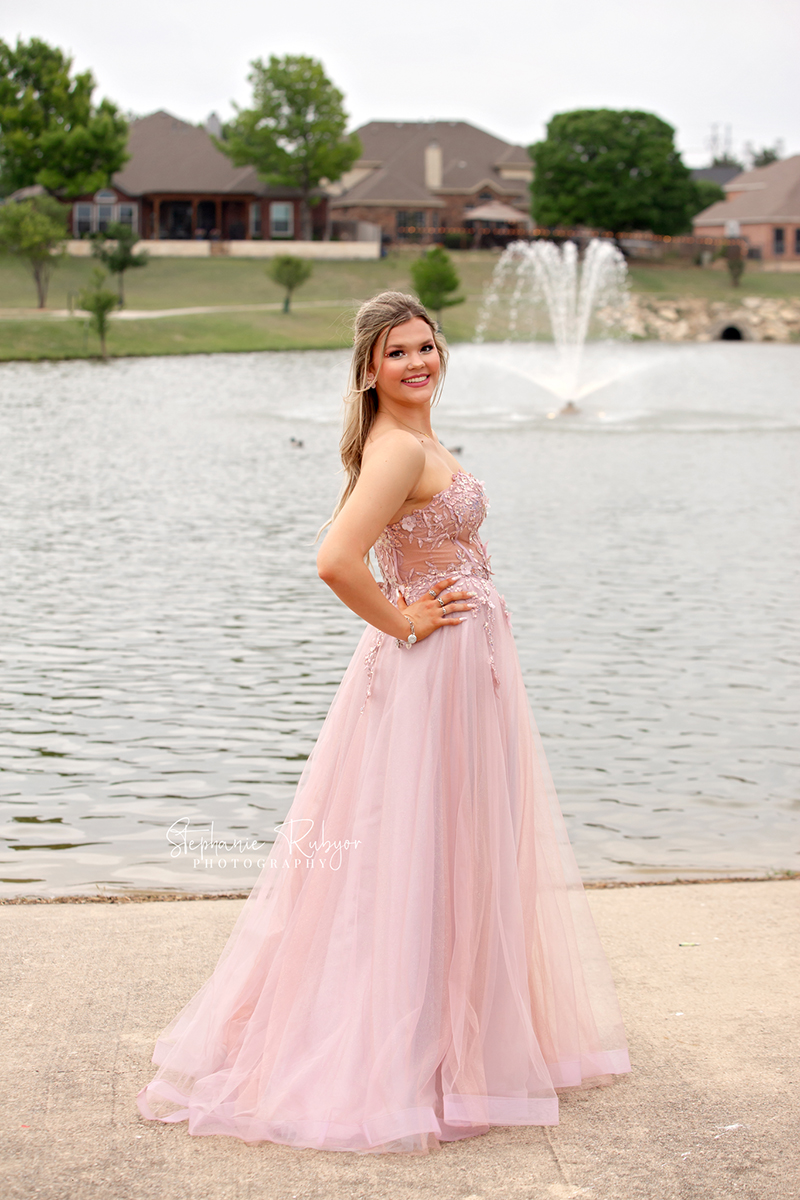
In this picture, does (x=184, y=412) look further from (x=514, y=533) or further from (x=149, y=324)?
(x=149, y=324)

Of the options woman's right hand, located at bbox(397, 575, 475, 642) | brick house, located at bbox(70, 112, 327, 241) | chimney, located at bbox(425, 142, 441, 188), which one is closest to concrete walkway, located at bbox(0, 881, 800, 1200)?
woman's right hand, located at bbox(397, 575, 475, 642)

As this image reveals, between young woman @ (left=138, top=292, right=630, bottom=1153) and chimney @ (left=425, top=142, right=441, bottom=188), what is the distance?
279ft

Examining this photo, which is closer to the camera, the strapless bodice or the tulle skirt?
the tulle skirt

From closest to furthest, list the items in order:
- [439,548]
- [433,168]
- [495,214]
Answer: [439,548] → [495,214] → [433,168]

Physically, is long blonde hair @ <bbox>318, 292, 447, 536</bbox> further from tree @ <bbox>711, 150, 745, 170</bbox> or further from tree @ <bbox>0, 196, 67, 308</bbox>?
tree @ <bbox>711, 150, 745, 170</bbox>

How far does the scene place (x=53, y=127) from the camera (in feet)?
226

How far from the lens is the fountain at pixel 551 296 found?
197 ft

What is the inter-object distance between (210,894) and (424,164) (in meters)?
86.0

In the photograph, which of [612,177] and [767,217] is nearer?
[612,177]

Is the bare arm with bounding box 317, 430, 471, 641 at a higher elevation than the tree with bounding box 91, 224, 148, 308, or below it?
below

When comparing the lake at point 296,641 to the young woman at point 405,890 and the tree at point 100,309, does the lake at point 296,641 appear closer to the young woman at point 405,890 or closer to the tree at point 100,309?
the young woman at point 405,890

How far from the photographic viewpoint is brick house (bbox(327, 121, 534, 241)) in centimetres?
8038

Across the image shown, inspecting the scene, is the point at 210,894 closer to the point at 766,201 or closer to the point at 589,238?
the point at 589,238

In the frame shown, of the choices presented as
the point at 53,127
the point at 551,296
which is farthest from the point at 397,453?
the point at 53,127
